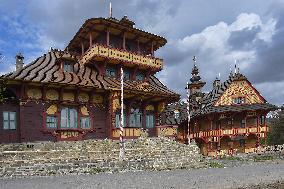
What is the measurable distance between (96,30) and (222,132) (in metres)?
22.0

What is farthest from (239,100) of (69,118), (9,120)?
(9,120)

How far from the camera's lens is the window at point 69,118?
89.7 ft

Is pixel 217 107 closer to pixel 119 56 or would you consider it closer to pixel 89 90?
pixel 119 56

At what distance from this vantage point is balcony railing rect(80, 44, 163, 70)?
98.4 ft

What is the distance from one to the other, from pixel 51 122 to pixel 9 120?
10.3 feet

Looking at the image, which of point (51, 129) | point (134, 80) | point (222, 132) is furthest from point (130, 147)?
point (222, 132)

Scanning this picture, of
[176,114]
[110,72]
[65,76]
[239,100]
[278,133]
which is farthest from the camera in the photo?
[278,133]

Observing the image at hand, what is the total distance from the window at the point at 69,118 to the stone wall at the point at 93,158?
11.7 ft

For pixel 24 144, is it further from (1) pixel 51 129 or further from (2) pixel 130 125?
(2) pixel 130 125

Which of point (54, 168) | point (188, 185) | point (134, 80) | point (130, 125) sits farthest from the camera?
point (134, 80)

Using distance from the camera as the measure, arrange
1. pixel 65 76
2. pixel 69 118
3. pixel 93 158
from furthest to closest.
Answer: pixel 65 76 < pixel 69 118 < pixel 93 158

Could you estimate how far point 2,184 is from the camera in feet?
46.7

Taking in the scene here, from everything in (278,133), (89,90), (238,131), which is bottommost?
(278,133)

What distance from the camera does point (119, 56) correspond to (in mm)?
31438
